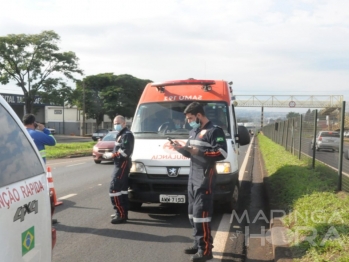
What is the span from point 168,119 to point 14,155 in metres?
5.74

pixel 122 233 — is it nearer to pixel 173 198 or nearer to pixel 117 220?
pixel 117 220

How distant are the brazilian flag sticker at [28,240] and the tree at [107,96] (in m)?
59.1

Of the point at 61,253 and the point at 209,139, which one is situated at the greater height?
the point at 209,139

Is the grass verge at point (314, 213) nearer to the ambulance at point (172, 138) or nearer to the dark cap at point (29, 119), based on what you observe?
the ambulance at point (172, 138)

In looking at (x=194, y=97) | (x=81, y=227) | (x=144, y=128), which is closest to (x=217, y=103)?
(x=194, y=97)

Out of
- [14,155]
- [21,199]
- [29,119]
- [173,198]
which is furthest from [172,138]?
[21,199]

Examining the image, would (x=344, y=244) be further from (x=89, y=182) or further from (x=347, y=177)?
(x=89, y=182)

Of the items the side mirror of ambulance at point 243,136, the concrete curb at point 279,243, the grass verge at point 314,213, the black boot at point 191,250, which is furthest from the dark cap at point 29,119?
the grass verge at point 314,213

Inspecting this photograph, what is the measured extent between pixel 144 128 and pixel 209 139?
3.26 metres

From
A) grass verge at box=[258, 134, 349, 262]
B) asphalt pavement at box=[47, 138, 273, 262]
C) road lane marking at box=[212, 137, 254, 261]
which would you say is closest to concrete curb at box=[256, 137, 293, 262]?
grass verge at box=[258, 134, 349, 262]

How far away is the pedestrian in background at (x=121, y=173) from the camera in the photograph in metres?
7.05

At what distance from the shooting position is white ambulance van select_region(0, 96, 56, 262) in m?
2.33

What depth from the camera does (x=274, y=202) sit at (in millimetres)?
8414

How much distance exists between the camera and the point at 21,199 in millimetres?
2555
